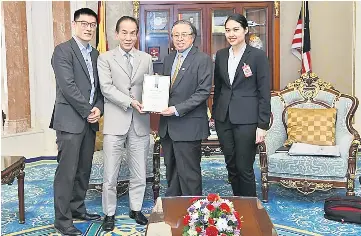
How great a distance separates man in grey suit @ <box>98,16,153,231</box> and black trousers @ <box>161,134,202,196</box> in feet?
0.59

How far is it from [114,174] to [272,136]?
1649 mm

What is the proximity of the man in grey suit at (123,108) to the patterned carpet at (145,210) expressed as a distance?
36 cm

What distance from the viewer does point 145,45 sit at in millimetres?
6758

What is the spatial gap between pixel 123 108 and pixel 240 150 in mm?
914

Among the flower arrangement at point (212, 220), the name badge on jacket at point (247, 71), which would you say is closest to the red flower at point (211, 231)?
the flower arrangement at point (212, 220)

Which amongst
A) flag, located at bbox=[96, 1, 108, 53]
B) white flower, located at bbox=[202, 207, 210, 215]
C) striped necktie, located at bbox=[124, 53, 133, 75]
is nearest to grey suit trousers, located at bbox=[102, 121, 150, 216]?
striped necktie, located at bbox=[124, 53, 133, 75]

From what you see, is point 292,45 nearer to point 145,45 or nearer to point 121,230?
point 145,45

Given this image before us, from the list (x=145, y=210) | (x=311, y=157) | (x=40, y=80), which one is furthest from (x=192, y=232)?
(x=40, y=80)

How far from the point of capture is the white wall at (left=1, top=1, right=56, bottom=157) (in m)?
6.19

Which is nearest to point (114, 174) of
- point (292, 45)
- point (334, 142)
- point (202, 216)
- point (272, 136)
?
point (202, 216)

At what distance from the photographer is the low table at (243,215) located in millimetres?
2227

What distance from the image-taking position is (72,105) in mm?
2994

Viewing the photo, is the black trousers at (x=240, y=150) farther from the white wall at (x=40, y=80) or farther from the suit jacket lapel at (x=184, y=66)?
the white wall at (x=40, y=80)

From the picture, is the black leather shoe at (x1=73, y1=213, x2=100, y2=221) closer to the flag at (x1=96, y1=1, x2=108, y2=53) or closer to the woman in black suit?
the woman in black suit
